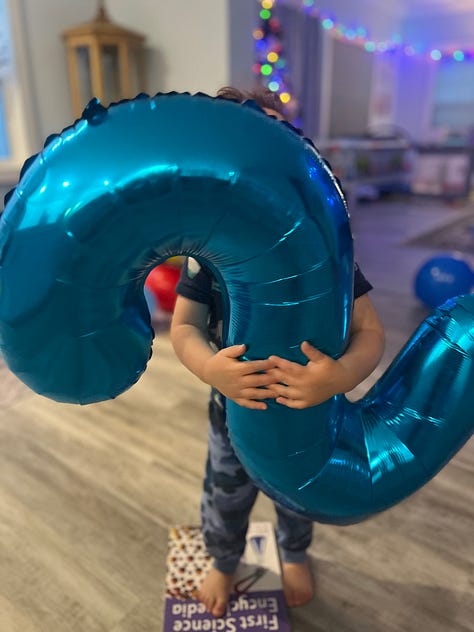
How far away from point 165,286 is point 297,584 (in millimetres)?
1609

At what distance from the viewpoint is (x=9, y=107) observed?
9.76 feet

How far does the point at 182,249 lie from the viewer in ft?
1.94

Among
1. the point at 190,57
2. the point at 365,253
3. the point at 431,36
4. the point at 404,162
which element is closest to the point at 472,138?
the point at 404,162

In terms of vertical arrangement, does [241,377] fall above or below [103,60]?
below

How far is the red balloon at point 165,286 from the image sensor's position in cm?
245

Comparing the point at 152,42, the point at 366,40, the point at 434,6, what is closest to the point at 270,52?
the point at 152,42

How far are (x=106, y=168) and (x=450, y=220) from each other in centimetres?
501

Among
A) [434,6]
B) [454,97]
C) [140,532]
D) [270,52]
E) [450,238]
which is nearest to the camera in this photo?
[140,532]

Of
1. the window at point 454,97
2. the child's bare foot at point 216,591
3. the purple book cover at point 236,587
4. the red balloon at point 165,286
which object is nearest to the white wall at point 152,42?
the red balloon at point 165,286

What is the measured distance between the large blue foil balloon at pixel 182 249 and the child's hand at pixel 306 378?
1cm

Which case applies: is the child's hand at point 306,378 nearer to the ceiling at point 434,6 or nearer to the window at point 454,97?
the ceiling at point 434,6

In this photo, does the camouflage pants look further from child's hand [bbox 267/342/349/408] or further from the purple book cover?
child's hand [bbox 267/342/349/408]

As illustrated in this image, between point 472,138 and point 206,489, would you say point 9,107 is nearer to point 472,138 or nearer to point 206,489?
point 206,489

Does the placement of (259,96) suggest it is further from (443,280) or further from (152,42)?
(152,42)
